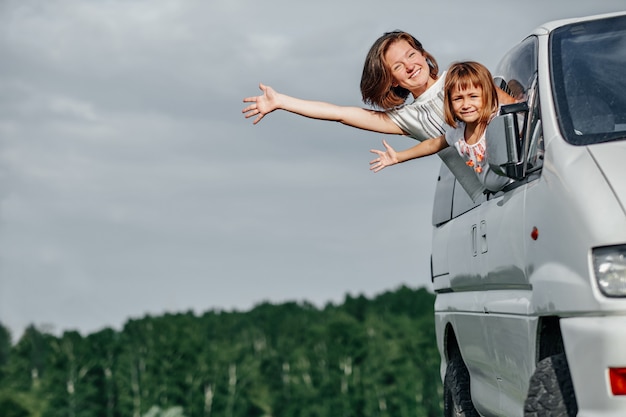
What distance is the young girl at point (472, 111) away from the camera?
6.68m

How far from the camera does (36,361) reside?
388 feet

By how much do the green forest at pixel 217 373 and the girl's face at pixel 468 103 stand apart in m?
94.1

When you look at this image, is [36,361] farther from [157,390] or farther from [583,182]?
[583,182]

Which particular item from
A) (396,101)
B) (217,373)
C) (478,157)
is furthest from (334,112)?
(217,373)

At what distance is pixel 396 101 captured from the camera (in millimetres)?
7859

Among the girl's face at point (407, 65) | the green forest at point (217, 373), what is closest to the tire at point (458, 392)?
the girl's face at point (407, 65)

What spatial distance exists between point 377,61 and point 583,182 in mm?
2410

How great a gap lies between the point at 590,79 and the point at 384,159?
5.85 ft

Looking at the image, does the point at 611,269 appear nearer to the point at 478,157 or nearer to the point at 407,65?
the point at 478,157

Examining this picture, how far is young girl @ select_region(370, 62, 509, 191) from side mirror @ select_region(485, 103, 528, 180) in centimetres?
46

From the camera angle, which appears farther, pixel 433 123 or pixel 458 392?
pixel 458 392

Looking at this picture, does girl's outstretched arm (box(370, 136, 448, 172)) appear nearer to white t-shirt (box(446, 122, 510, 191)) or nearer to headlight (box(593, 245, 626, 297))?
white t-shirt (box(446, 122, 510, 191))

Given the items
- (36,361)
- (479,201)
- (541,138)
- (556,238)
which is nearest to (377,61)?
(479,201)

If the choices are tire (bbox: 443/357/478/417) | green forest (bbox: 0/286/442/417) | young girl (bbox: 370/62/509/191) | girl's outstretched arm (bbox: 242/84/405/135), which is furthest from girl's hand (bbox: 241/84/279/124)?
green forest (bbox: 0/286/442/417)
